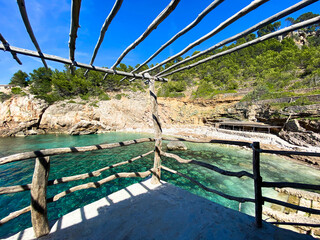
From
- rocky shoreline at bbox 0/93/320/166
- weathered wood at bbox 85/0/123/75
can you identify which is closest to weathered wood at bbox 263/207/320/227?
weathered wood at bbox 85/0/123/75

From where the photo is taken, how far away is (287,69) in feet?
78.6

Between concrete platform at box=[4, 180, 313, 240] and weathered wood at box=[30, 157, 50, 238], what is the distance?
147 mm

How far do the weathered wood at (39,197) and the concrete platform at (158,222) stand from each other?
147mm

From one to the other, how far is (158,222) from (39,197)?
5.19ft

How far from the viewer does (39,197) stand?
1.47 metres

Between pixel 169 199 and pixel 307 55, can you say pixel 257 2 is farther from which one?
pixel 307 55

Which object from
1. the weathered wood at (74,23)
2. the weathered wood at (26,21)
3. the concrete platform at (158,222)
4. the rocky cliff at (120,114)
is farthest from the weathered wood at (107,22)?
the rocky cliff at (120,114)

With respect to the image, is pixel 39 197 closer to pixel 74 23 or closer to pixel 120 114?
pixel 74 23

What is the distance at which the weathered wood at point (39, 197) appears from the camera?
1.44 m

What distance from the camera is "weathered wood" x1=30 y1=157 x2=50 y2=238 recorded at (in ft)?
4.74

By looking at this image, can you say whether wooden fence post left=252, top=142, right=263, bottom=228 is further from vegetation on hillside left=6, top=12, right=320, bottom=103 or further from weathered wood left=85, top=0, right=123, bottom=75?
vegetation on hillside left=6, top=12, right=320, bottom=103

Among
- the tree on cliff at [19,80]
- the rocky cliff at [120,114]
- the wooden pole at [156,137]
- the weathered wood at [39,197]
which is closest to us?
the weathered wood at [39,197]

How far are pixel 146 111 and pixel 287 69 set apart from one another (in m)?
29.7

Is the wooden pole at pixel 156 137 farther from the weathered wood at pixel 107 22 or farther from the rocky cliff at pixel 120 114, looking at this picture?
the rocky cliff at pixel 120 114
